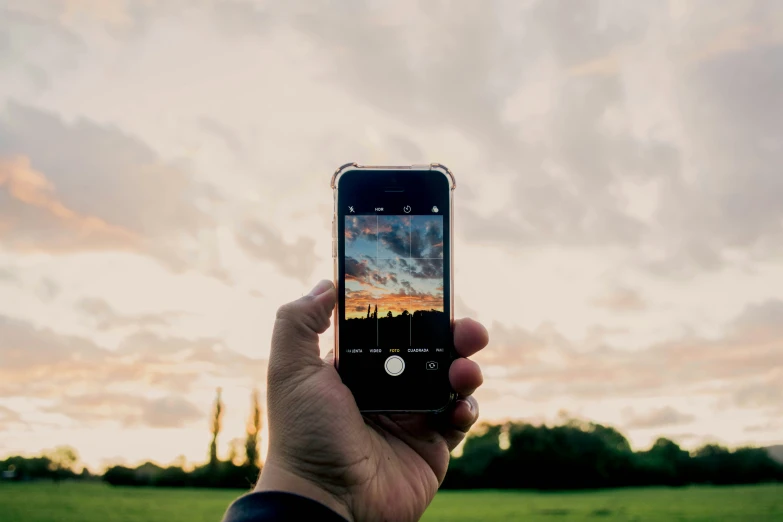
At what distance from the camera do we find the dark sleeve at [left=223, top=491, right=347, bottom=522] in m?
3.85

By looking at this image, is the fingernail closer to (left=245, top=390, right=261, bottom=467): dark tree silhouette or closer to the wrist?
the wrist

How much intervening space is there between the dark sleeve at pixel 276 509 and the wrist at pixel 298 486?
33cm

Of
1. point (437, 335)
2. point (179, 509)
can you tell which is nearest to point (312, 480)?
point (437, 335)

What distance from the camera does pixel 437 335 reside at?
5.14 m

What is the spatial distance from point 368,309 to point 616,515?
32.3 m

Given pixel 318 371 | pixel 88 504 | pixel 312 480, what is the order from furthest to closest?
pixel 88 504, pixel 318 371, pixel 312 480

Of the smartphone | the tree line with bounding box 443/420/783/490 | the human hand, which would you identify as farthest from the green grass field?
the smartphone

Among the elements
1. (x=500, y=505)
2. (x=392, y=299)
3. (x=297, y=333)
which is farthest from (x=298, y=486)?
(x=500, y=505)

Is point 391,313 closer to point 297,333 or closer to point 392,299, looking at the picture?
point 392,299

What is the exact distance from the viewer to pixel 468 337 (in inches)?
200

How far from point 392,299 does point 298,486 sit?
1.45 m

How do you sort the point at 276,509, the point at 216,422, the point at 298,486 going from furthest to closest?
1. the point at 216,422
2. the point at 298,486
3. the point at 276,509

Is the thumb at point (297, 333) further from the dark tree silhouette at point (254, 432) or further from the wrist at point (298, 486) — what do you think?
the dark tree silhouette at point (254, 432)

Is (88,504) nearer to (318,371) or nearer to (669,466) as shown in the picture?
(669,466)
